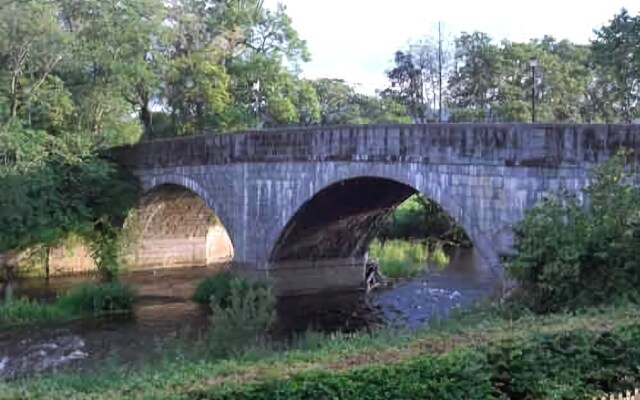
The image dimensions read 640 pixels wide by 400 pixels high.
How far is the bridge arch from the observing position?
20.6 metres

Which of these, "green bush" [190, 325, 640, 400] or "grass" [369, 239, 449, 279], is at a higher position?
"grass" [369, 239, 449, 279]

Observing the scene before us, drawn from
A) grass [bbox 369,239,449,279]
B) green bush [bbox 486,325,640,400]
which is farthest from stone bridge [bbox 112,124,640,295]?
green bush [bbox 486,325,640,400]

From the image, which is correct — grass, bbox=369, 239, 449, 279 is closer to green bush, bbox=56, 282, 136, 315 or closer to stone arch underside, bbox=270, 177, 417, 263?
stone arch underside, bbox=270, 177, 417, 263

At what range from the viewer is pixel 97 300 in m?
25.7

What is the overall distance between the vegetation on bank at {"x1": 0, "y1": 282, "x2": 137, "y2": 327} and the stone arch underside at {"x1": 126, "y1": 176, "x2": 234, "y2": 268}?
7.52m

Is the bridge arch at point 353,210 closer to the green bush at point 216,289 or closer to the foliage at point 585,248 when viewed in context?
the green bush at point 216,289

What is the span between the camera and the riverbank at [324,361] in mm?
8484

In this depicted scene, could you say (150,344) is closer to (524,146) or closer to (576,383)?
(524,146)

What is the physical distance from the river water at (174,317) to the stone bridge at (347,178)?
1.87m

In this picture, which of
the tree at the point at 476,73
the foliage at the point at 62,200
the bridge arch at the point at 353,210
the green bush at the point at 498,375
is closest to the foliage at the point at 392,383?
the green bush at the point at 498,375

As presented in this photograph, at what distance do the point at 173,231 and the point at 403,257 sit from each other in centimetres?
1023

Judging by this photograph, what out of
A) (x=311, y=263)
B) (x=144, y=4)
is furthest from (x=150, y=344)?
(x=144, y=4)

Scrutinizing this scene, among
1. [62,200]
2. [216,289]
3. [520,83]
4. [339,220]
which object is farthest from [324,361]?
[520,83]

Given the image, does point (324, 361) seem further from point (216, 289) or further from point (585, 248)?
point (216, 289)
